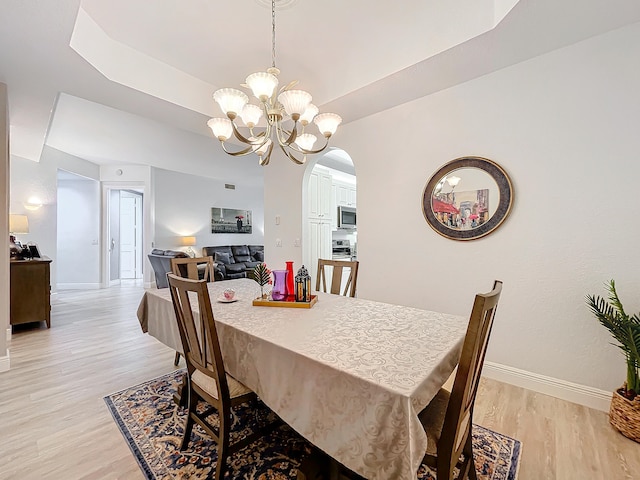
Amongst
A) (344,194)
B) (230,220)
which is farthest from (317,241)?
(230,220)

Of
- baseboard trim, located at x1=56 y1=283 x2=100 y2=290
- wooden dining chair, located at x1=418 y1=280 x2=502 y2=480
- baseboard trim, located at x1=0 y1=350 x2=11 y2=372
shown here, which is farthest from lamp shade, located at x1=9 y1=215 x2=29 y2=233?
wooden dining chair, located at x1=418 y1=280 x2=502 y2=480

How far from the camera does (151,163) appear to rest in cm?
651

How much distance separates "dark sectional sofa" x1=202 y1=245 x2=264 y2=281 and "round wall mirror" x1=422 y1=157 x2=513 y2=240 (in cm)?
484

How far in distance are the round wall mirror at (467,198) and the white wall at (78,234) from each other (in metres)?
7.20

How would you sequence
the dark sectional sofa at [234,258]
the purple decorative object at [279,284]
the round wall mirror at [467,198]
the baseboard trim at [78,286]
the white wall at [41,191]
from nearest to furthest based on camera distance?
the purple decorative object at [279,284], the round wall mirror at [467,198], the white wall at [41,191], the baseboard trim at [78,286], the dark sectional sofa at [234,258]

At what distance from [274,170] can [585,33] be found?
336 cm

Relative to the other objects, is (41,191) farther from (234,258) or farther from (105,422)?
(105,422)

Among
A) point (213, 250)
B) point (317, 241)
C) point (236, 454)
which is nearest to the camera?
point (236, 454)

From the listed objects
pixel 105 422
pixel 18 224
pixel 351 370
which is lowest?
pixel 105 422

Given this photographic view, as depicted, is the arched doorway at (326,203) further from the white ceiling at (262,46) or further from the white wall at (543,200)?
the white wall at (543,200)

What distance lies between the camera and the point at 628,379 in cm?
174

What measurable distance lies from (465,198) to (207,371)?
2.33 metres

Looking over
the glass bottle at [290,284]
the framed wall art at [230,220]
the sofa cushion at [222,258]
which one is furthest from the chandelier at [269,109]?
the framed wall art at [230,220]

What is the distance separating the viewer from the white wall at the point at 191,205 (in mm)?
6898
